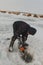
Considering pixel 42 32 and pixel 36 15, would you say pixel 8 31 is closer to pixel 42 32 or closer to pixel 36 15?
pixel 42 32

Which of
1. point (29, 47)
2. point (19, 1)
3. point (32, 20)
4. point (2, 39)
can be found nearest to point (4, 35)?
point (2, 39)

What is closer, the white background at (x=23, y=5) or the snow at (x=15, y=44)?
the snow at (x=15, y=44)

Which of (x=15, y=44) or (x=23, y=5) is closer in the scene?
(x=15, y=44)

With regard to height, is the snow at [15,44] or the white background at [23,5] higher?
the white background at [23,5]

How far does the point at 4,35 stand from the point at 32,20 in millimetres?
354

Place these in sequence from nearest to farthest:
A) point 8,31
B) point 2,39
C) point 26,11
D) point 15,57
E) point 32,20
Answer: point 15,57 < point 2,39 < point 8,31 < point 32,20 < point 26,11

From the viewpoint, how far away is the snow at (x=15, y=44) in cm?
112

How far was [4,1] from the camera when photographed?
180 centimetres

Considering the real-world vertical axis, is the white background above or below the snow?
above

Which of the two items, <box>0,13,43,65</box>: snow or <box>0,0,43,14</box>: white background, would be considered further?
<box>0,0,43,14</box>: white background

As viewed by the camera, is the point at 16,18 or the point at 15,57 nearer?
the point at 15,57

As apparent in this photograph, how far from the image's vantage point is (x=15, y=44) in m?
1.24

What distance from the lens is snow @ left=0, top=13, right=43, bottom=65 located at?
3.67 feet

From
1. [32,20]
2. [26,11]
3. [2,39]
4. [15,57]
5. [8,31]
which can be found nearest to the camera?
[15,57]
